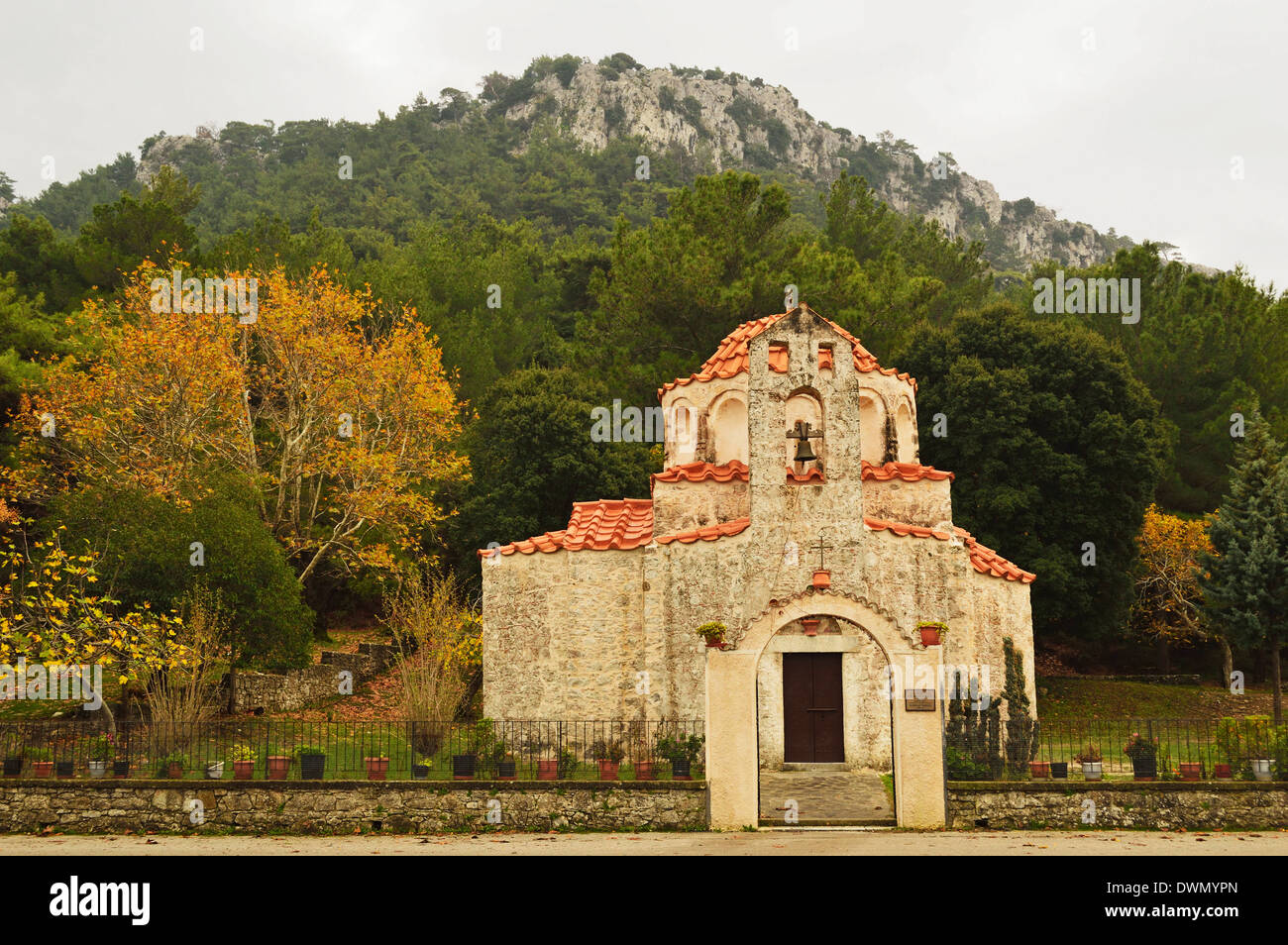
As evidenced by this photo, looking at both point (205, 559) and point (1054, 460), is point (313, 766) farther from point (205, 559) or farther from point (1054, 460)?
point (1054, 460)

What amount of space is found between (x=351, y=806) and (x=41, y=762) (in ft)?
17.2

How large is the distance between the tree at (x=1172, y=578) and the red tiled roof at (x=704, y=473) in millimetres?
17225

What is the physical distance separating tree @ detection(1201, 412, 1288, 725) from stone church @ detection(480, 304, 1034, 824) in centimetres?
796

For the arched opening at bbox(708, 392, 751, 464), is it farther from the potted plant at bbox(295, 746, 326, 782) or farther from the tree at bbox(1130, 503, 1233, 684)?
the tree at bbox(1130, 503, 1233, 684)

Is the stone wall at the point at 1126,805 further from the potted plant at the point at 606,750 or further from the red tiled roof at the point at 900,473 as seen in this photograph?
the red tiled roof at the point at 900,473

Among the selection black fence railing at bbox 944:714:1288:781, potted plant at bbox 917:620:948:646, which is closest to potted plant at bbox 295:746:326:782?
potted plant at bbox 917:620:948:646

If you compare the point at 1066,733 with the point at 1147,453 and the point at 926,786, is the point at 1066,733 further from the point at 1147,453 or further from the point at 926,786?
the point at 1147,453

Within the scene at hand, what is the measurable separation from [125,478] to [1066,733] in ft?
69.4

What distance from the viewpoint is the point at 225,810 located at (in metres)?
15.2

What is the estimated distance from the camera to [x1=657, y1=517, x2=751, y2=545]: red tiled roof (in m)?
20.6

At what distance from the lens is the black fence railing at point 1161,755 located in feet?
52.3

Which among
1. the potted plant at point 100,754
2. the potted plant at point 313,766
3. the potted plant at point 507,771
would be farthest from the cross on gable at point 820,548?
the potted plant at point 100,754

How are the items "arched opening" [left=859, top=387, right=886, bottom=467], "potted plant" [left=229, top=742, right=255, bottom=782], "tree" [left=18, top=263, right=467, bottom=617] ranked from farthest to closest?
1. "tree" [left=18, top=263, right=467, bottom=617]
2. "arched opening" [left=859, top=387, right=886, bottom=467]
3. "potted plant" [left=229, top=742, right=255, bottom=782]

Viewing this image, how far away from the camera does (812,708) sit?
70.0 ft
